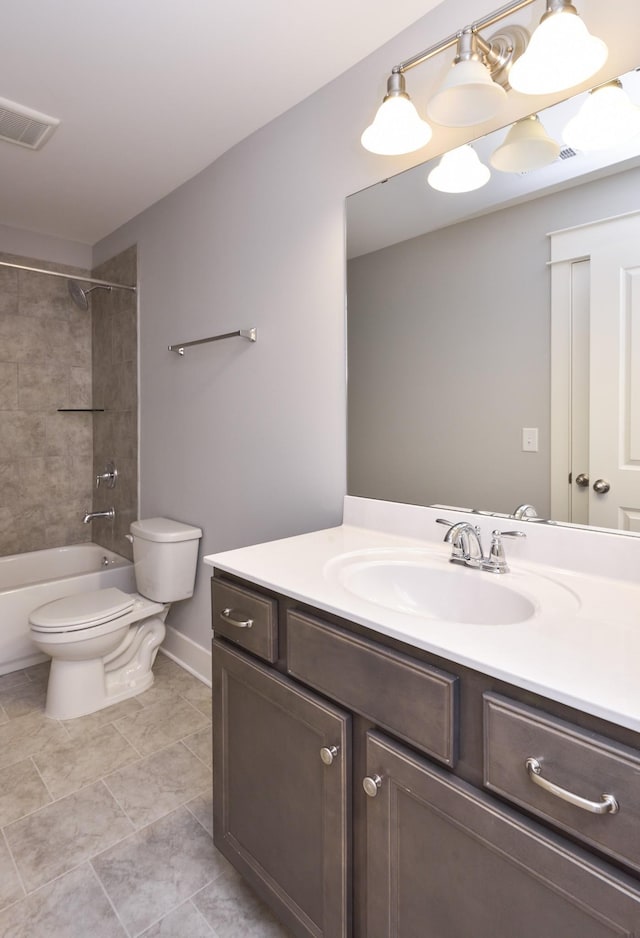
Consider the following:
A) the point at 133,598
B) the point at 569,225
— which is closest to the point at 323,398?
the point at 569,225

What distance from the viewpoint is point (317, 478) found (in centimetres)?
181

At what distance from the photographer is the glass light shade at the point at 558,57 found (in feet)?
3.33

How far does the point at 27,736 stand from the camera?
199cm

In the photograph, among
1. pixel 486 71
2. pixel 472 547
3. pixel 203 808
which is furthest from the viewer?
pixel 203 808

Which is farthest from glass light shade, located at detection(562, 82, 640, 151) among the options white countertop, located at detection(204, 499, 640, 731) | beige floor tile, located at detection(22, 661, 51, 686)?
beige floor tile, located at detection(22, 661, 51, 686)

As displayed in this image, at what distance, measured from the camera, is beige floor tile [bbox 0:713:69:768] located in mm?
1884

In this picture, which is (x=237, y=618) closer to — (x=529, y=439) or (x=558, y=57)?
(x=529, y=439)

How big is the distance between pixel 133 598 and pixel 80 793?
2.68ft

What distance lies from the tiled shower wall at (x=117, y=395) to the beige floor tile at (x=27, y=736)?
101 cm

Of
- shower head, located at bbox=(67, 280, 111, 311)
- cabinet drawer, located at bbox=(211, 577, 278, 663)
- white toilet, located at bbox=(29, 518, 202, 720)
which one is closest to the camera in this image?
cabinet drawer, located at bbox=(211, 577, 278, 663)

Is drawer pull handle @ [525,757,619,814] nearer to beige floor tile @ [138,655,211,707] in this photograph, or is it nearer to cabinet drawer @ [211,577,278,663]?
cabinet drawer @ [211,577,278,663]

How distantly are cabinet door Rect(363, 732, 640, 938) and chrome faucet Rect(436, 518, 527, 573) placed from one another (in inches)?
19.1

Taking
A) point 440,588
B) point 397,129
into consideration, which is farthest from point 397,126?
point 440,588

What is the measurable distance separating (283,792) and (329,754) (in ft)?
0.74
